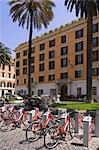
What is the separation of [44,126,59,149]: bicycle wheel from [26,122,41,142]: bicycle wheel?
0.66m

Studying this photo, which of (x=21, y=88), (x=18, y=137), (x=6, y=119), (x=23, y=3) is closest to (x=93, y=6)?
(x=23, y=3)

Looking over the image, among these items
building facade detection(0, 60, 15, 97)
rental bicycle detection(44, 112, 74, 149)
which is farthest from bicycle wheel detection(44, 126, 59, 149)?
building facade detection(0, 60, 15, 97)

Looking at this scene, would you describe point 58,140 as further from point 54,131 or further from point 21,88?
point 21,88

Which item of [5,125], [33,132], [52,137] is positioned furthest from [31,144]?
[5,125]

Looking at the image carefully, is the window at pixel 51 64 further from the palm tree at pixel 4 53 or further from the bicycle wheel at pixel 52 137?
the bicycle wheel at pixel 52 137

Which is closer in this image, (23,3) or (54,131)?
(54,131)

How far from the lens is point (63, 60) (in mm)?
72500

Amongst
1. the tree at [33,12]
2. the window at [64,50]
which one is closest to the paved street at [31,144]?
the tree at [33,12]

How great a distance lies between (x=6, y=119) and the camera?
53.9 feet

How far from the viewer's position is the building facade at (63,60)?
66075 millimetres

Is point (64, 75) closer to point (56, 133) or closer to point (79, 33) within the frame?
point (79, 33)

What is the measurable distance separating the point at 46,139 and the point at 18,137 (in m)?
2.00

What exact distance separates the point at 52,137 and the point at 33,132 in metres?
1.04

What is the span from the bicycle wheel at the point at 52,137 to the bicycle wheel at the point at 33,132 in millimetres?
661
